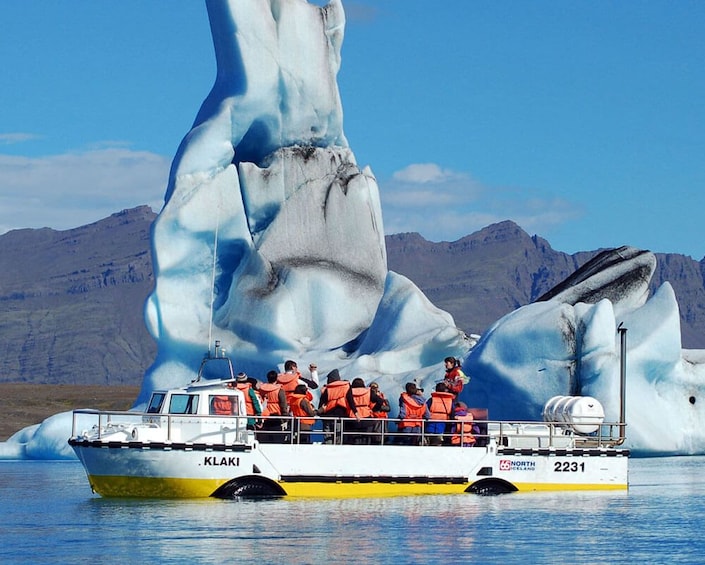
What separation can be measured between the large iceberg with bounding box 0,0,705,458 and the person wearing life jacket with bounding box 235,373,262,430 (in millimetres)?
10708

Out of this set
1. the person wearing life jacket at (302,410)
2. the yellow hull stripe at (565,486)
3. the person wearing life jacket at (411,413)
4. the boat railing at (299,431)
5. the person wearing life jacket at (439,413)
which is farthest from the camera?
the yellow hull stripe at (565,486)

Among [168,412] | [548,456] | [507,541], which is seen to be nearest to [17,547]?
[168,412]

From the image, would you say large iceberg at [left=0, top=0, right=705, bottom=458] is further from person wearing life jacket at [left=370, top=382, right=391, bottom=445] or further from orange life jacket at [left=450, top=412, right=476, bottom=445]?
person wearing life jacket at [left=370, top=382, right=391, bottom=445]

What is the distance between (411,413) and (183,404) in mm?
3320

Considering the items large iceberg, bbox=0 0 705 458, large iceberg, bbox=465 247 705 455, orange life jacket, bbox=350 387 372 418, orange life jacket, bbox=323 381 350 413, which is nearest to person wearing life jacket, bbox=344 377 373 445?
orange life jacket, bbox=350 387 372 418

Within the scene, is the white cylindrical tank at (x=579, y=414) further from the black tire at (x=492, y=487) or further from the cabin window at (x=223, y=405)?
the cabin window at (x=223, y=405)

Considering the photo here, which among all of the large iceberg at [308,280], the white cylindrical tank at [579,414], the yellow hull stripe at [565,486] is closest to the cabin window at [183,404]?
the yellow hull stripe at [565,486]

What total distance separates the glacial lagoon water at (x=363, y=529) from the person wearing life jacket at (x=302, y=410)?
988 mm

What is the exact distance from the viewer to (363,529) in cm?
1827

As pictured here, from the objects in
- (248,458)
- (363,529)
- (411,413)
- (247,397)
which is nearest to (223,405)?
(247,397)

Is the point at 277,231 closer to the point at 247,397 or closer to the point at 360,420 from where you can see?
the point at 247,397

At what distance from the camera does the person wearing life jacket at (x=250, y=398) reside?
824 inches

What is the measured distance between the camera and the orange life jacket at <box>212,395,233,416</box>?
2073 centimetres

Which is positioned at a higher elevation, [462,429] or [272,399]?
[272,399]
